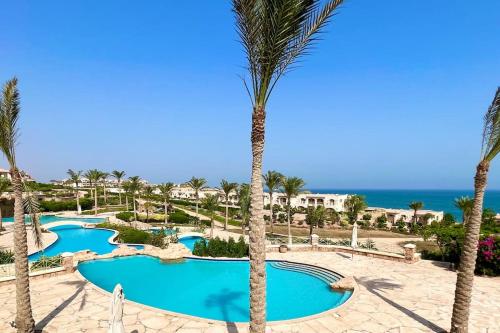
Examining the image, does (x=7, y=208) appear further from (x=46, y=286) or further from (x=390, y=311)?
(x=390, y=311)

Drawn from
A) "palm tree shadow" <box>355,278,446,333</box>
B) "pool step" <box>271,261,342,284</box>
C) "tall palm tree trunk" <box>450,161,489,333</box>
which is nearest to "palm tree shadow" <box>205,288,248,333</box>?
"pool step" <box>271,261,342,284</box>

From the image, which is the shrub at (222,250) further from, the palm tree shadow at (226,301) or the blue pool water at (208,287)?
the palm tree shadow at (226,301)

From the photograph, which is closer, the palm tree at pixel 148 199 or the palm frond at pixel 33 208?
the palm frond at pixel 33 208

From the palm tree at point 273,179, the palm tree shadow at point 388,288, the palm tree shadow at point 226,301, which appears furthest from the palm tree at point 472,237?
the palm tree at point 273,179

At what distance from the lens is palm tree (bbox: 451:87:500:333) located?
887 centimetres

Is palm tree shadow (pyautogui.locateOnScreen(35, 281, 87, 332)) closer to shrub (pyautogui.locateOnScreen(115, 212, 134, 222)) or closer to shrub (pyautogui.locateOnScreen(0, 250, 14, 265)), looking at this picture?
shrub (pyautogui.locateOnScreen(0, 250, 14, 265))

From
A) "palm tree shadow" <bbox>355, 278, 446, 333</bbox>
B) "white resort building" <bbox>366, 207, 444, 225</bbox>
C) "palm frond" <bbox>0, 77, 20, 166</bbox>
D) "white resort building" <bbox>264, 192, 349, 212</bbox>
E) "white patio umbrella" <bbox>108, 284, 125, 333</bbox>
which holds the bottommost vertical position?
"white resort building" <bbox>366, 207, 444, 225</bbox>

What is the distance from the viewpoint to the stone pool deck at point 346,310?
10.2 meters

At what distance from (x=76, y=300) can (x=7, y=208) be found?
154 feet

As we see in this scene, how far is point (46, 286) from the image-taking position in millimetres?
14516

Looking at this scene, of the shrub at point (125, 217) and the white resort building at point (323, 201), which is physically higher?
the shrub at point (125, 217)

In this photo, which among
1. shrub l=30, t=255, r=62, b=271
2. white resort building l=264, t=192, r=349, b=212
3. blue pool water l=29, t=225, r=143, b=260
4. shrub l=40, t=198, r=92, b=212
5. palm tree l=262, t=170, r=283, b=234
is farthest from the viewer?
white resort building l=264, t=192, r=349, b=212

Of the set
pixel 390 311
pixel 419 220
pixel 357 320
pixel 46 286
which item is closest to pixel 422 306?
pixel 390 311

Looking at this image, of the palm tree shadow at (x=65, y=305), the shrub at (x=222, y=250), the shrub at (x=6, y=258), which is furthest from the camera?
the shrub at (x=222, y=250)
